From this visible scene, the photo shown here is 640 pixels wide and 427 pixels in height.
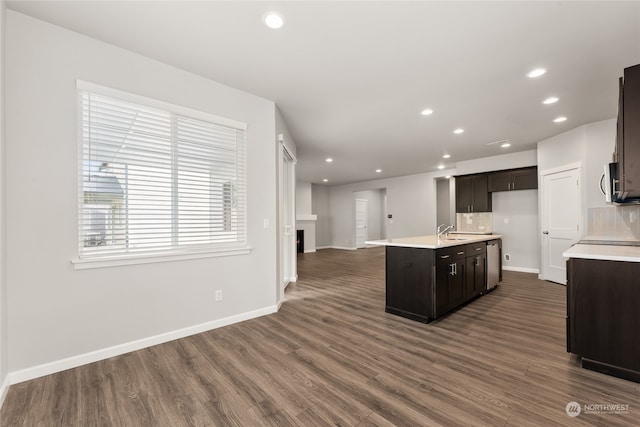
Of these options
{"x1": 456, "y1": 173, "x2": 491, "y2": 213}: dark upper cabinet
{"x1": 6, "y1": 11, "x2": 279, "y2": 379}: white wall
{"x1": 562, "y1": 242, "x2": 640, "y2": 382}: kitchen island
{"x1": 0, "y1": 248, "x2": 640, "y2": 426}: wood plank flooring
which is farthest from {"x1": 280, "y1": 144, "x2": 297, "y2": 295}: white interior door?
{"x1": 456, "y1": 173, "x2": 491, "y2": 213}: dark upper cabinet

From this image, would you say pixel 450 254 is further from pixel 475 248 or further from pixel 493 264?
pixel 493 264

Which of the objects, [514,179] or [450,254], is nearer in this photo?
[450,254]

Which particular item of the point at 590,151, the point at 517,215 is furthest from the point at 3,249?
the point at 517,215

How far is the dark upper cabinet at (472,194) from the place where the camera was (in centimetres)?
648

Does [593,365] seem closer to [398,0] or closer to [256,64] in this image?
[398,0]

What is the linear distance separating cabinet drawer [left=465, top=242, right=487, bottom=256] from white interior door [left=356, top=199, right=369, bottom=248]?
7025 mm

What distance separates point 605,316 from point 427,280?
142cm

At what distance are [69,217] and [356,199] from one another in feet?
32.1

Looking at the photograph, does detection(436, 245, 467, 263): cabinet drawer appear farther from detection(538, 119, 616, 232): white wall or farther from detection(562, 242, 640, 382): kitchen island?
detection(538, 119, 616, 232): white wall

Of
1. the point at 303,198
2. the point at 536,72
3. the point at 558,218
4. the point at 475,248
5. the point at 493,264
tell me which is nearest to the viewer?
the point at 536,72

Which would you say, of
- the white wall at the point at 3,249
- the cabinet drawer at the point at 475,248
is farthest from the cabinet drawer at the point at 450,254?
the white wall at the point at 3,249

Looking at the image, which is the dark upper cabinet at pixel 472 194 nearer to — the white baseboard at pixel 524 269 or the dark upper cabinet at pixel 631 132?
the white baseboard at pixel 524 269

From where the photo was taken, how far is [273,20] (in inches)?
81.6

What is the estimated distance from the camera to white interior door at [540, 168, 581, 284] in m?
4.71
